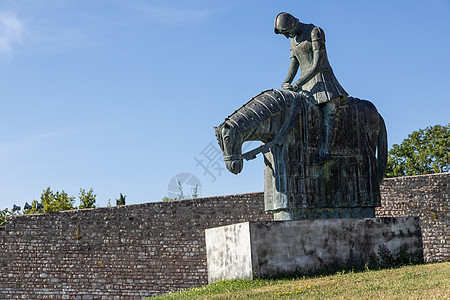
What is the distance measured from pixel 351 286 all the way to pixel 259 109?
265 cm

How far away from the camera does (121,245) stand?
1714cm

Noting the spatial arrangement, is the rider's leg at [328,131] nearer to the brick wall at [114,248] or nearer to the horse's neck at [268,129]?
the horse's neck at [268,129]

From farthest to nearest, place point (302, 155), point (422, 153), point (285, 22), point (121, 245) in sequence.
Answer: point (422, 153), point (121, 245), point (285, 22), point (302, 155)

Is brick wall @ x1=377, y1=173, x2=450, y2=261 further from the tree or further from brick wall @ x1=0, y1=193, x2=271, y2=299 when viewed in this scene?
the tree

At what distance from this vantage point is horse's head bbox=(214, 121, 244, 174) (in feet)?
26.5

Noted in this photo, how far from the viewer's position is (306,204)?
8.37 meters

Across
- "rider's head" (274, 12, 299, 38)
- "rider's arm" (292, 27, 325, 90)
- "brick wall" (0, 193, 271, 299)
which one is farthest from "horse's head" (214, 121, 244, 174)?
"brick wall" (0, 193, 271, 299)

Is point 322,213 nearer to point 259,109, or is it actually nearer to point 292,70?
point 259,109

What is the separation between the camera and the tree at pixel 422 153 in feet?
84.8

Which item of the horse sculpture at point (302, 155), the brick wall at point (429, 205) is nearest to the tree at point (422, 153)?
the brick wall at point (429, 205)

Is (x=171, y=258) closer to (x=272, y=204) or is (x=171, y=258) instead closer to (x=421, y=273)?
(x=272, y=204)

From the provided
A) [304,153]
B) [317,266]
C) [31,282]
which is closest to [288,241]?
[317,266]

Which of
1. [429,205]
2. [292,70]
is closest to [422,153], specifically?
[429,205]

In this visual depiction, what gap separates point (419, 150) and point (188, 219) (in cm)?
1369
